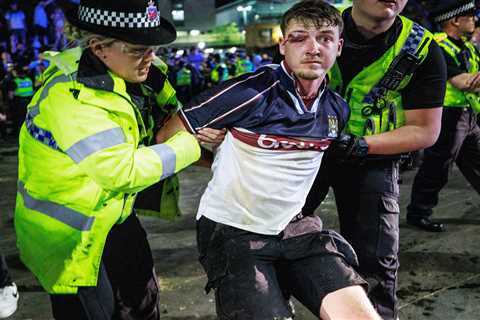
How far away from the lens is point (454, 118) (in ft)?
15.3

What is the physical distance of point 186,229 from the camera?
5262 mm

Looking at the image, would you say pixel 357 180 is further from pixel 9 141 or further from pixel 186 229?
pixel 9 141

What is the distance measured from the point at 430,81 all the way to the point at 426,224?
103 inches

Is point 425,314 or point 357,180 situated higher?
point 357,180

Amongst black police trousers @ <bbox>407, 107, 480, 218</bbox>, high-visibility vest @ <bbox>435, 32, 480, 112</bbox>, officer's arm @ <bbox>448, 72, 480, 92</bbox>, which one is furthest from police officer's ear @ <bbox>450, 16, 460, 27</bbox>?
black police trousers @ <bbox>407, 107, 480, 218</bbox>

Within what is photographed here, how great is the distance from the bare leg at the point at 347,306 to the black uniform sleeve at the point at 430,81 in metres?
1.17

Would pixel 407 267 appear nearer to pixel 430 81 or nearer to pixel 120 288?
pixel 430 81

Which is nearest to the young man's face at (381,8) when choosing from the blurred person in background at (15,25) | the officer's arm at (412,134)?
the officer's arm at (412,134)

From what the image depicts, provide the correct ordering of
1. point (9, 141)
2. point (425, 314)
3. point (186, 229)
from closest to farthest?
point (425, 314) < point (186, 229) < point (9, 141)

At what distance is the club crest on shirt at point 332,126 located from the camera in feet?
7.86

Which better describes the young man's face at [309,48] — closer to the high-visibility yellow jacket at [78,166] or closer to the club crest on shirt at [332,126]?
the club crest on shirt at [332,126]

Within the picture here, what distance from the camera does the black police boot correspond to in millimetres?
4875

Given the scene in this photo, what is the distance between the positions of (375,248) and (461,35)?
2.85m

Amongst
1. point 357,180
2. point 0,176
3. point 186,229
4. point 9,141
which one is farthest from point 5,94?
point 357,180
